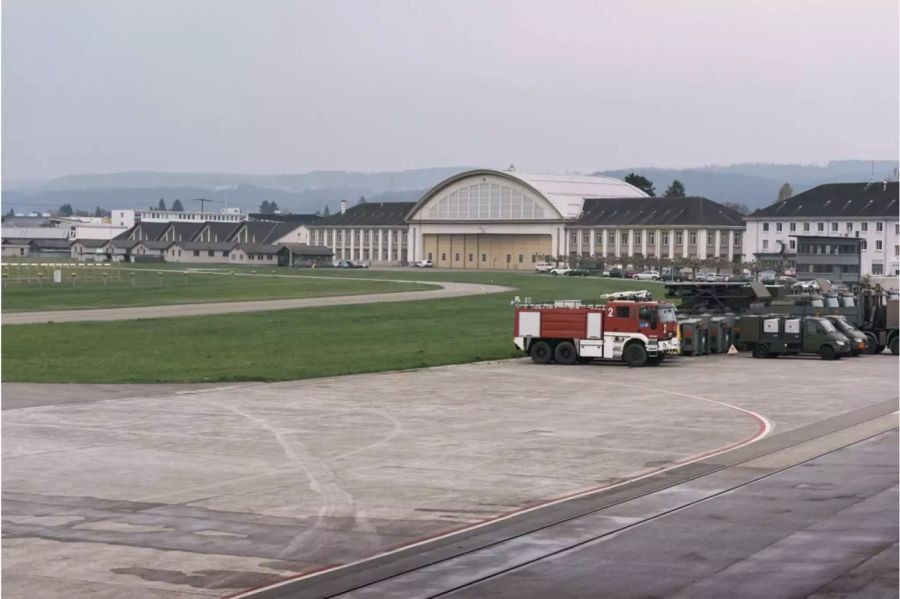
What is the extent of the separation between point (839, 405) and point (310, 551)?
87.4ft

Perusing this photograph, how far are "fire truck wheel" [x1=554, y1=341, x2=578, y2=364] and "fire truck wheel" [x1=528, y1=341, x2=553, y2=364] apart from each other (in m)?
0.47

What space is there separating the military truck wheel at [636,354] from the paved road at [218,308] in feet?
114

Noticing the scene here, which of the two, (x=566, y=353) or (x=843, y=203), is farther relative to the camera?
(x=843, y=203)

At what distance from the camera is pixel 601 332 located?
56281mm

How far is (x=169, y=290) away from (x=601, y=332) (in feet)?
218

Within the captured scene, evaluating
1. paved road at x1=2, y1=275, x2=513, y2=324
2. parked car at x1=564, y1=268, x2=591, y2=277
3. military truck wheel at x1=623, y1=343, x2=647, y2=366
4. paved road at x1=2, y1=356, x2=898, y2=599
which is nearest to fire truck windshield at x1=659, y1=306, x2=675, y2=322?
military truck wheel at x1=623, y1=343, x2=647, y2=366

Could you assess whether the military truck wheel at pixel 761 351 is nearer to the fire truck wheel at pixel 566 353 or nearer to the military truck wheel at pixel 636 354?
the military truck wheel at pixel 636 354

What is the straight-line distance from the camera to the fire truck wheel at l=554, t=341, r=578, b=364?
186ft

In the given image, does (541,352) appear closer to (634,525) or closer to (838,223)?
(634,525)

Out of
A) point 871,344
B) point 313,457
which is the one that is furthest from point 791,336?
point 313,457

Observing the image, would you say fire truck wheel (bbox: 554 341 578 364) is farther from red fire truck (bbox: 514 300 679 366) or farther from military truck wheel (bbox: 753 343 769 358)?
military truck wheel (bbox: 753 343 769 358)

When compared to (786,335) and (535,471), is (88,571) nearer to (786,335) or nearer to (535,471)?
(535,471)

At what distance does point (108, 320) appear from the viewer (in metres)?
75.4

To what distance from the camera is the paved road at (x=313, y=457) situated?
21.1 m
